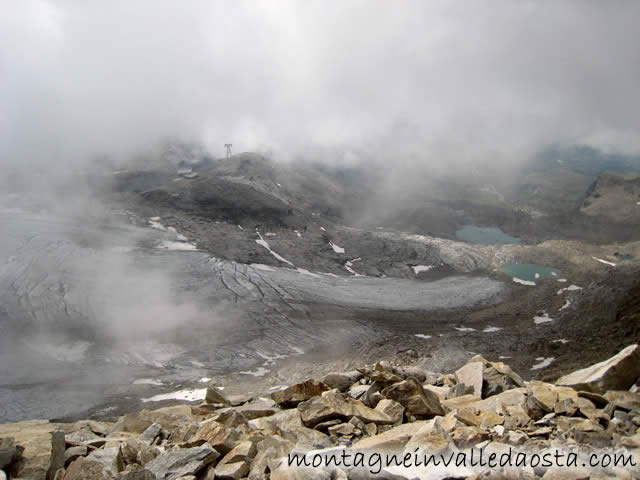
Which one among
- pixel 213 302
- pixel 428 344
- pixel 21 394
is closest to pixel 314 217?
pixel 213 302

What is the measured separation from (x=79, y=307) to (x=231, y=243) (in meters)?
26.4

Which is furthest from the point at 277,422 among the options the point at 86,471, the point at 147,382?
the point at 147,382

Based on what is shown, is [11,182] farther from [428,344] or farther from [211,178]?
[428,344]

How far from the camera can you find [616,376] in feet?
38.5

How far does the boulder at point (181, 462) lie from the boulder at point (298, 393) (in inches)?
174

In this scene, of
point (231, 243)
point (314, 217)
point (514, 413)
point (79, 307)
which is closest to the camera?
point (514, 413)

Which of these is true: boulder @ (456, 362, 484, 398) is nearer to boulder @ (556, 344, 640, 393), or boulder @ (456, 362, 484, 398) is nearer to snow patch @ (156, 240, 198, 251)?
boulder @ (556, 344, 640, 393)

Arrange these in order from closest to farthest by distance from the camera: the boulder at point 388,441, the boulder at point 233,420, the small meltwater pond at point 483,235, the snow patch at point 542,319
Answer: the boulder at point 388,441 → the boulder at point 233,420 → the snow patch at point 542,319 → the small meltwater pond at point 483,235

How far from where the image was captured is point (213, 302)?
190ft

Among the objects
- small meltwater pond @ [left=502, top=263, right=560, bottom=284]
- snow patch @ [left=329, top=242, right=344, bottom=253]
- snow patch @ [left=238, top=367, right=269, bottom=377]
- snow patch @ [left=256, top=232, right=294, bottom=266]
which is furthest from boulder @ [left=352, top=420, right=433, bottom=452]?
snow patch @ [left=329, top=242, right=344, bottom=253]

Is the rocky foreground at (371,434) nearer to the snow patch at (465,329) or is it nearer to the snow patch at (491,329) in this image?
the snow patch at (465,329)

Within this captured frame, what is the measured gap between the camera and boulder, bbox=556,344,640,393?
1163cm

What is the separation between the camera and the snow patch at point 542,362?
39.0 metres

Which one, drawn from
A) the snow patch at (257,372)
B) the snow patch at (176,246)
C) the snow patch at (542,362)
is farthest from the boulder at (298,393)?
the snow patch at (176,246)
